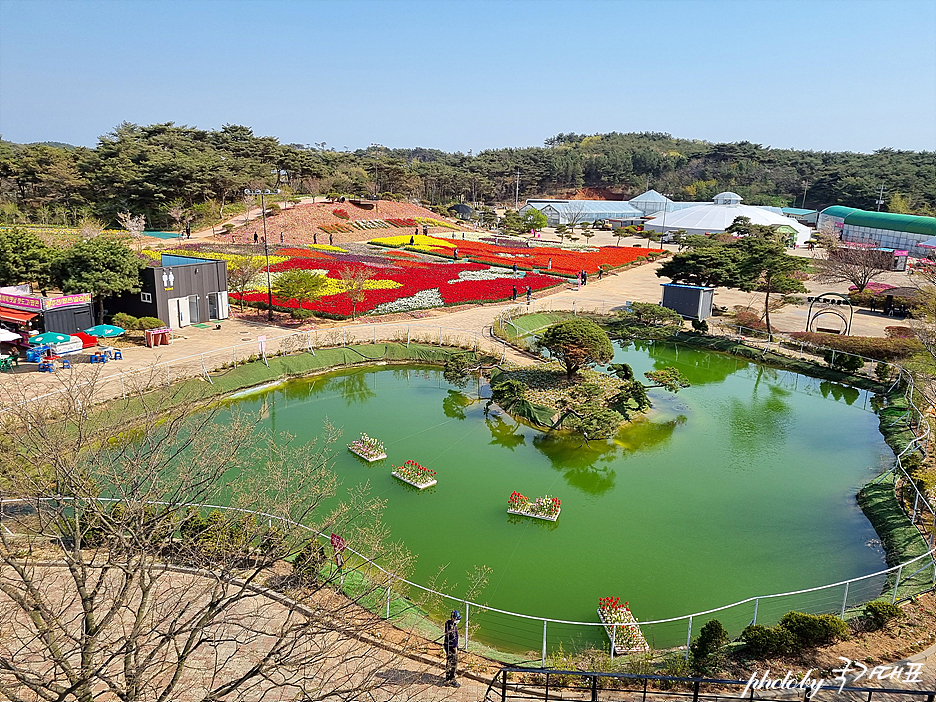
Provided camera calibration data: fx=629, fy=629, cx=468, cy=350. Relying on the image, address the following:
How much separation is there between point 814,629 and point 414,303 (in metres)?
27.9

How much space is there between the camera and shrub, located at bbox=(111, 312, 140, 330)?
2805 centimetres

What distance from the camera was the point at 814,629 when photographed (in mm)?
10859

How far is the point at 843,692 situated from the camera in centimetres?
1012

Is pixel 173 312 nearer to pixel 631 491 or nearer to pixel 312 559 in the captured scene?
pixel 312 559

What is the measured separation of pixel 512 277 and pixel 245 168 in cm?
3884

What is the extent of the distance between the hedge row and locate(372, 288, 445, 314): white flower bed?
1974cm

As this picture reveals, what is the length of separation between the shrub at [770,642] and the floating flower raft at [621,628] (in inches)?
71.0

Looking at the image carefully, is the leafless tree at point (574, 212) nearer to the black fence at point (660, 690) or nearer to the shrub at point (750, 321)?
the shrub at point (750, 321)

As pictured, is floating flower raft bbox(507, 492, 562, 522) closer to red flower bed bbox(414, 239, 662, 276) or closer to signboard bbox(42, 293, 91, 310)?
signboard bbox(42, 293, 91, 310)

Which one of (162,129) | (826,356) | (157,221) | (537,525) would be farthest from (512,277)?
(162,129)

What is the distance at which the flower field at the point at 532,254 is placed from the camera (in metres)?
51.0

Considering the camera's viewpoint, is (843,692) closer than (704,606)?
Yes

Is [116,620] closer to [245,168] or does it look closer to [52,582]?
[52,582]

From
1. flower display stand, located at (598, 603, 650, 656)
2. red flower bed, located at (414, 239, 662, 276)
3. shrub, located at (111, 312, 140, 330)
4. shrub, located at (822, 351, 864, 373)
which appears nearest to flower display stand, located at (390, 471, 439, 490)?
flower display stand, located at (598, 603, 650, 656)
